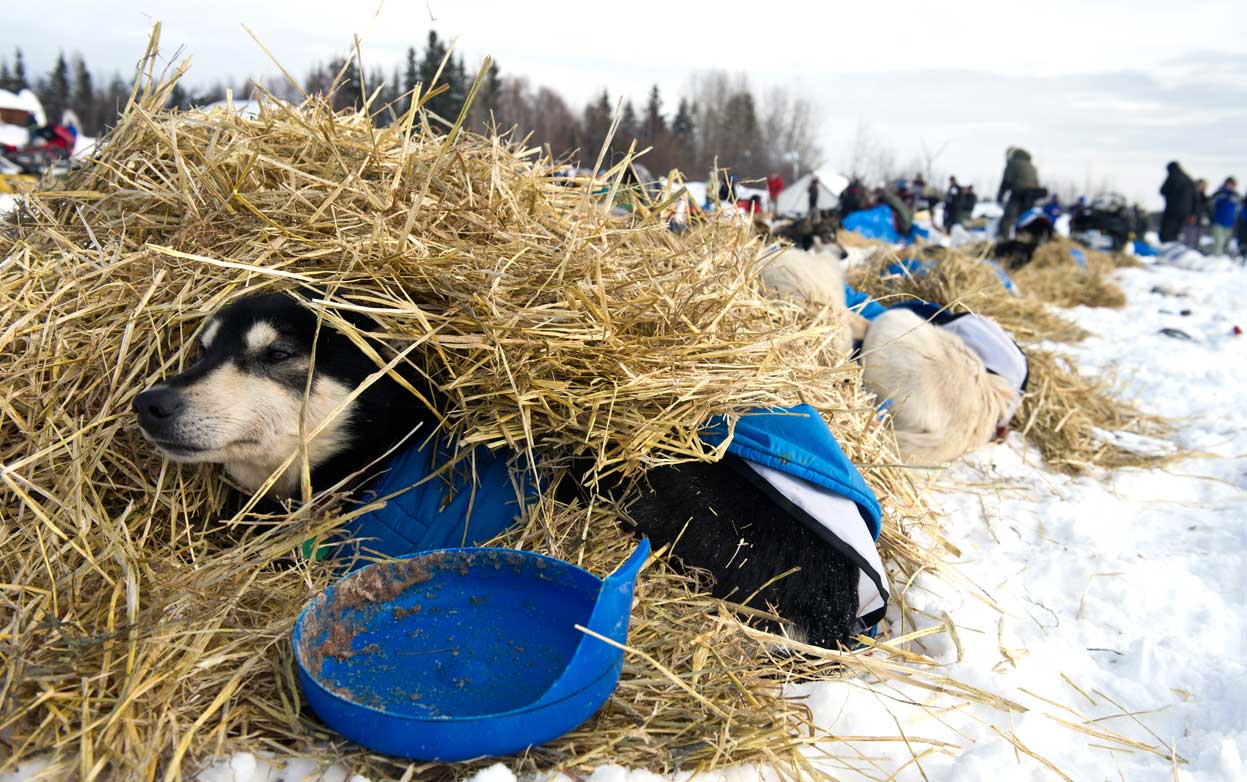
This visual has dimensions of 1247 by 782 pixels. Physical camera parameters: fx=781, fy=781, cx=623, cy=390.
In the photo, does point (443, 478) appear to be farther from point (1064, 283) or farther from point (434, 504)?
point (1064, 283)

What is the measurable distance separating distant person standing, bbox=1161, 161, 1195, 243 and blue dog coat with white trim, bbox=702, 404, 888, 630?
24.0 meters

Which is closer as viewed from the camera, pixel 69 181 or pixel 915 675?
pixel 915 675

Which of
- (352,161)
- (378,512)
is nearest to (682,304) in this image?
(378,512)

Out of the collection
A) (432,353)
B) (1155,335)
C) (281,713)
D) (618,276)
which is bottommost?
(1155,335)

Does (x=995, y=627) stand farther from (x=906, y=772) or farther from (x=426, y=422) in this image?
(x=426, y=422)

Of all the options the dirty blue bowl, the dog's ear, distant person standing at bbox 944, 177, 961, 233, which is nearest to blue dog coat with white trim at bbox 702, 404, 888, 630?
the dirty blue bowl

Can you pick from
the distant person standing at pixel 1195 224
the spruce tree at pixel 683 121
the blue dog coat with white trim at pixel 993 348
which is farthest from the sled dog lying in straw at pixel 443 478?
the spruce tree at pixel 683 121

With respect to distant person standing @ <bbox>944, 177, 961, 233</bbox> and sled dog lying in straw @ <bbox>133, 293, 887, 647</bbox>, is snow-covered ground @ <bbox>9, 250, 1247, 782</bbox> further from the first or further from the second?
distant person standing @ <bbox>944, 177, 961, 233</bbox>

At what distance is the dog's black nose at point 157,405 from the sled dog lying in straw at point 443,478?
0.05 meters

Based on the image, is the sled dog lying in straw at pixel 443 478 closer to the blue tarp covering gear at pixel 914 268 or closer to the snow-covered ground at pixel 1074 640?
the snow-covered ground at pixel 1074 640

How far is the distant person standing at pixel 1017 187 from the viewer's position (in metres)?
19.7

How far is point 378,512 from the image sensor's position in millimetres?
2584

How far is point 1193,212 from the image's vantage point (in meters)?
21.9

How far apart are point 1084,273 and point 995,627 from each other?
11.6m
